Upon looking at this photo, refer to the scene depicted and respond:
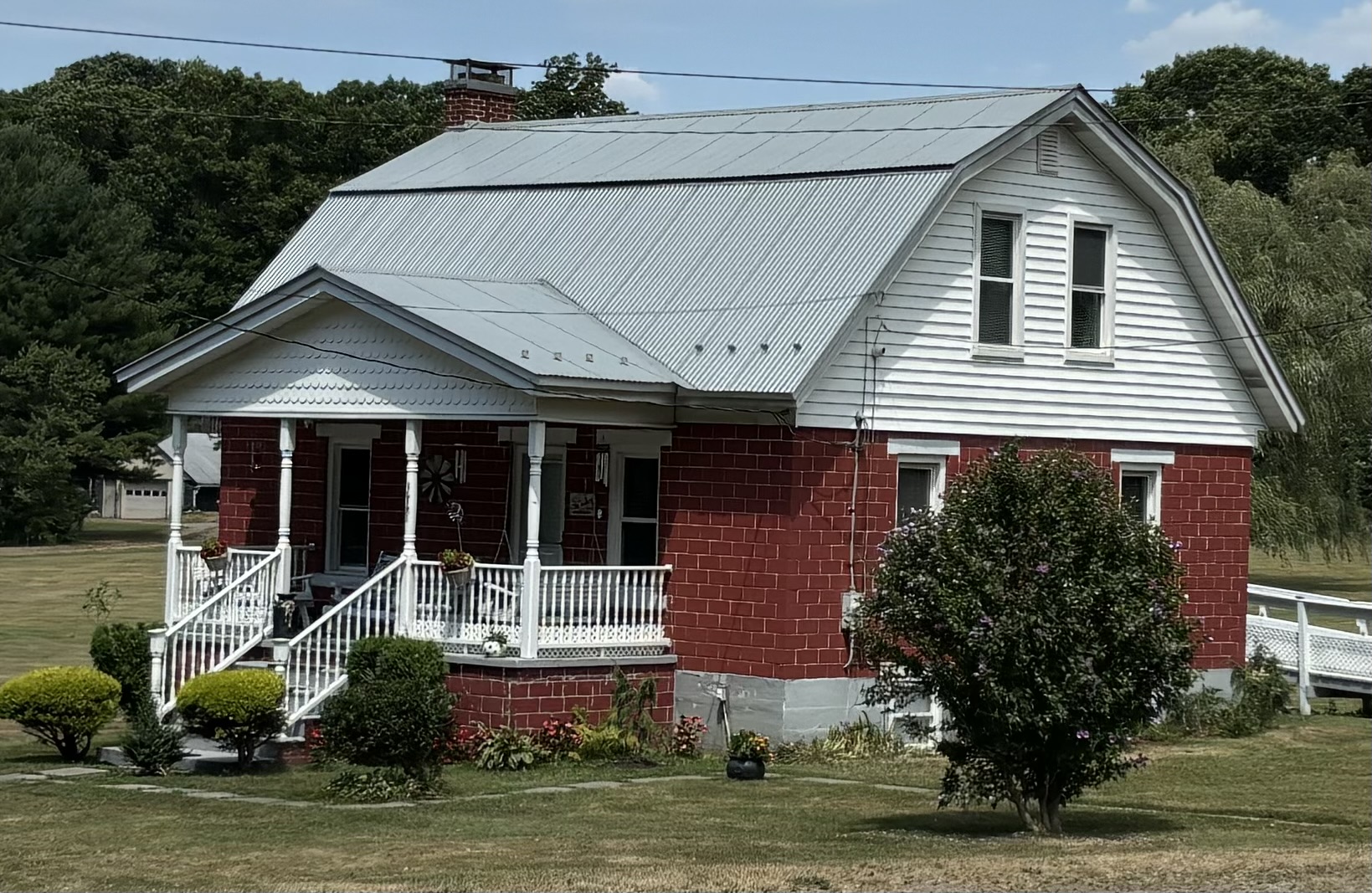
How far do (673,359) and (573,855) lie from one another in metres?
8.78

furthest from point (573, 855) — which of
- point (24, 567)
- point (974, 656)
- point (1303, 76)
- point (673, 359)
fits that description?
point (1303, 76)

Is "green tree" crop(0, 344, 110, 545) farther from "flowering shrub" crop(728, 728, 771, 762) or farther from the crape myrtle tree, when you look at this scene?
the crape myrtle tree

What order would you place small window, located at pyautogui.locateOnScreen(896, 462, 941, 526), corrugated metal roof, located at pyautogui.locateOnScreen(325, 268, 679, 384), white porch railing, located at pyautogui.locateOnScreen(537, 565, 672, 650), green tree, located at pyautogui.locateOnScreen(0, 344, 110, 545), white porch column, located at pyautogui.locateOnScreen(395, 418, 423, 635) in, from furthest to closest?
1. green tree, located at pyautogui.locateOnScreen(0, 344, 110, 545)
2. small window, located at pyautogui.locateOnScreen(896, 462, 941, 526)
3. white porch column, located at pyautogui.locateOnScreen(395, 418, 423, 635)
4. white porch railing, located at pyautogui.locateOnScreen(537, 565, 672, 650)
5. corrugated metal roof, located at pyautogui.locateOnScreen(325, 268, 679, 384)

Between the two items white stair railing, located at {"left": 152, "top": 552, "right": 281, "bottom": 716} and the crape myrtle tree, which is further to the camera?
white stair railing, located at {"left": 152, "top": 552, "right": 281, "bottom": 716}

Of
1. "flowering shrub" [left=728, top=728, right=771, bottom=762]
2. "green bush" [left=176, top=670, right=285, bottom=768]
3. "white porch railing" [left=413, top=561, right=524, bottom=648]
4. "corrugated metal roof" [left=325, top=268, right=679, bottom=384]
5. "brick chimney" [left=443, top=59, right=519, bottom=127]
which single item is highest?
"brick chimney" [left=443, top=59, right=519, bottom=127]

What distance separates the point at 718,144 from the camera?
2675cm

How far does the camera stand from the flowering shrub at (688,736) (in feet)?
72.7

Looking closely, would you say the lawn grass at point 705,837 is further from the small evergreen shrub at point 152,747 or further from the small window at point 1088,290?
the small window at point 1088,290

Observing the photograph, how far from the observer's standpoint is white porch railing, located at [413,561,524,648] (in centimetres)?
2172

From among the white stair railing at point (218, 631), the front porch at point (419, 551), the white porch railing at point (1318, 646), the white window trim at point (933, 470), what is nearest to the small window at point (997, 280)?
the white window trim at point (933, 470)

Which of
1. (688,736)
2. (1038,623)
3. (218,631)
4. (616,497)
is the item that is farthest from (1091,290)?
(218,631)

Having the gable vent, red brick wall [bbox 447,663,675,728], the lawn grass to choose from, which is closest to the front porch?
red brick wall [bbox 447,663,675,728]

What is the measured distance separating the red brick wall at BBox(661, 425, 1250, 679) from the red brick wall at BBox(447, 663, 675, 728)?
4.09ft

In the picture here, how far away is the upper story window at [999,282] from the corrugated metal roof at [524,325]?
395 cm
